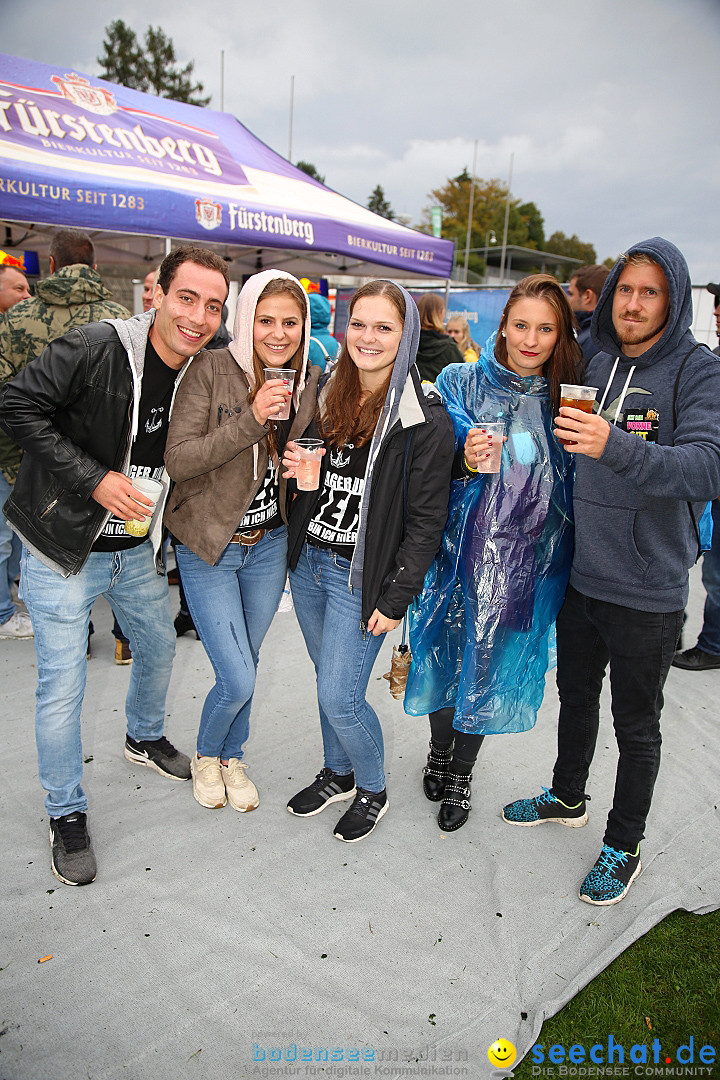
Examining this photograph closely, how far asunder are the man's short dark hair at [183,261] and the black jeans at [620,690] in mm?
1527

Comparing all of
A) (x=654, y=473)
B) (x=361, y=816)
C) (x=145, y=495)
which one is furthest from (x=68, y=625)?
(x=654, y=473)

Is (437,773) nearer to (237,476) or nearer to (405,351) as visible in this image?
(237,476)

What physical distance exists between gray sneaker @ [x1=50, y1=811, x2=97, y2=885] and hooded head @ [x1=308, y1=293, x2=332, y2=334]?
Answer: 3.22 metres

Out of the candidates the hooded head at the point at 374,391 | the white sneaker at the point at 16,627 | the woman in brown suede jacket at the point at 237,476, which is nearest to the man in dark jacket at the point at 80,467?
the woman in brown suede jacket at the point at 237,476

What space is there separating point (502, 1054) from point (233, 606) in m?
1.41

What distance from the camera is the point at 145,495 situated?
76.5 inches

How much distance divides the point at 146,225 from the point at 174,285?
3.62 m

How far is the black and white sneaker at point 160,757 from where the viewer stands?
2.57 meters

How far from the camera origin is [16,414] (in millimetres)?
1822

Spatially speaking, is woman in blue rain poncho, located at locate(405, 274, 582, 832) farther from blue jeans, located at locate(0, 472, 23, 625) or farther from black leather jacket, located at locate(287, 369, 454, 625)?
blue jeans, located at locate(0, 472, 23, 625)

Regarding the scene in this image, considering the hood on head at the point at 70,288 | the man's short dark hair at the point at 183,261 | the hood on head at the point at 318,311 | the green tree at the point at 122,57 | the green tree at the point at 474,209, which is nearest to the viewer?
the man's short dark hair at the point at 183,261

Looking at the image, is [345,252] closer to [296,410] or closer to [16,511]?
[296,410]

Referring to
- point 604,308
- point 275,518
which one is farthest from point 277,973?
point 604,308

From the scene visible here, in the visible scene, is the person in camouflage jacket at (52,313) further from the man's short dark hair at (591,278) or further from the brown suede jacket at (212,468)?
the man's short dark hair at (591,278)
